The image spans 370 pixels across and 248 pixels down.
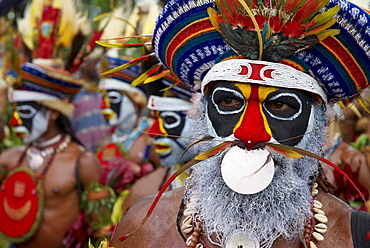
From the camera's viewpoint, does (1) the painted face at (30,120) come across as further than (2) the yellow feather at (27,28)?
No

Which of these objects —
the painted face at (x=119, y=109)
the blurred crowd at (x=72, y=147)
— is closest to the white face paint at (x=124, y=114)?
the painted face at (x=119, y=109)

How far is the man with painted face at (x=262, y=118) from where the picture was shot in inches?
86.4

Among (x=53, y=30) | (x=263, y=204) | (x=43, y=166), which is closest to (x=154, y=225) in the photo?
(x=263, y=204)

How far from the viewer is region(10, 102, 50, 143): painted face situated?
17.9 ft

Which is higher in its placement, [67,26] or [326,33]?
[67,26]

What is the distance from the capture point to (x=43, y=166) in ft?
17.5

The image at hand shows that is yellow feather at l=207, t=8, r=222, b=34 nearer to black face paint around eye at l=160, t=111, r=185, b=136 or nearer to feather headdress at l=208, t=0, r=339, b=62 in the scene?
feather headdress at l=208, t=0, r=339, b=62

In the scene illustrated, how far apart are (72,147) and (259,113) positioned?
140 inches

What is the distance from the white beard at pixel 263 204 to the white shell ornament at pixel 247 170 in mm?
111

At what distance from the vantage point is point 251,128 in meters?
2.23

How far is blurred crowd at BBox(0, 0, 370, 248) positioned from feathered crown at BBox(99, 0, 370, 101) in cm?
163

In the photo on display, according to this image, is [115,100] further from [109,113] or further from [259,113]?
[259,113]

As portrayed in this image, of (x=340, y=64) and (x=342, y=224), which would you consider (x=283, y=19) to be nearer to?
(x=340, y=64)

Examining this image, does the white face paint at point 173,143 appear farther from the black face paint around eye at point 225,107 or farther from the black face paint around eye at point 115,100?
the black face paint around eye at point 115,100
